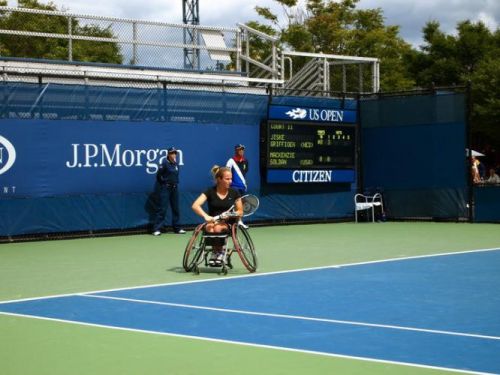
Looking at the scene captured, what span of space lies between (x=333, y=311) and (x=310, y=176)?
520 inches

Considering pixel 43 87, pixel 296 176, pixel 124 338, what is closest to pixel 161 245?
pixel 43 87

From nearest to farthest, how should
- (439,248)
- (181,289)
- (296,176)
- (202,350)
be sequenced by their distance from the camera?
(202,350), (181,289), (439,248), (296,176)

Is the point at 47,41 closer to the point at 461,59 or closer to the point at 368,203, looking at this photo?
the point at 368,203

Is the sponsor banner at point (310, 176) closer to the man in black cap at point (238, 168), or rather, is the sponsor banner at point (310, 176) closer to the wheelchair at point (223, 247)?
the man in black cap at point (238, 168)

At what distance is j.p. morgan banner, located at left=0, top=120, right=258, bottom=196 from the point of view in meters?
17.6

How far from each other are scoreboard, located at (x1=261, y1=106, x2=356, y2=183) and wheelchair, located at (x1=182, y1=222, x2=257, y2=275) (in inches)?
352

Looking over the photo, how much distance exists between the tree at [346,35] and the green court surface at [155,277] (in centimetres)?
2294

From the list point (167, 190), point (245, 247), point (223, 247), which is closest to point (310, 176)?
point (167, 190)

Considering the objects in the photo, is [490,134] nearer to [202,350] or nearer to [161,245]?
[161,245]

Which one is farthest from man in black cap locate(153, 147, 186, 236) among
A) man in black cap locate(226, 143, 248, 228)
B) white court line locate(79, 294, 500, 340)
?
white court line locate(79, 294, 500, 340)

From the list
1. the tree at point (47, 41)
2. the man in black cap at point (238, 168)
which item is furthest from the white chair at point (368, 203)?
the tree at point (47, 41)

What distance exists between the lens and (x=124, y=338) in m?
7.72

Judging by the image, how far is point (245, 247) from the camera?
1253cm

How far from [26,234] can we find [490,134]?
31092mm
